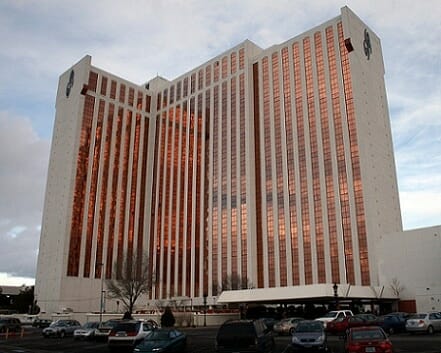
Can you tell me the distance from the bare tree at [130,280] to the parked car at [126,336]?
51831 millimetres

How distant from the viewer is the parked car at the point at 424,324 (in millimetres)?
33312

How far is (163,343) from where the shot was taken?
20.7 metres

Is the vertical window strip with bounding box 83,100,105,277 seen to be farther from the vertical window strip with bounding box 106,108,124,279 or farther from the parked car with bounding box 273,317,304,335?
the parked car with bounding box 273,317,304,335

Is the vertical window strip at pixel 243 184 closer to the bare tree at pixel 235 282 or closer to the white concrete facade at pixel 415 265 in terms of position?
the bare tree at pixel 235 282

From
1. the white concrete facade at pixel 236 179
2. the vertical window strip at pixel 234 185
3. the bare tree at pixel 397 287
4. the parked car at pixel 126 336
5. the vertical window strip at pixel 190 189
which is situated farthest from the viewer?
the vertical window strip at pixel 190 189

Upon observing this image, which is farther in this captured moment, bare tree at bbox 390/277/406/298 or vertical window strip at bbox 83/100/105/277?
vertical window strip at bbox 83/100/105/277

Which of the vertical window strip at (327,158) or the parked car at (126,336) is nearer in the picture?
the parked car at (126,336)

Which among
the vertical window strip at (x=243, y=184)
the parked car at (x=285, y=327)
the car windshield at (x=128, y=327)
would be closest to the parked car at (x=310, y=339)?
the car windshield at (x=128, y=327)

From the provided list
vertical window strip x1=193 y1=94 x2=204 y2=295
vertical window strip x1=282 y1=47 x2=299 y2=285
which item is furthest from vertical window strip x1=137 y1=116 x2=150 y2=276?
vertical window strip x1=282 y1=47 x2=299 y2=285

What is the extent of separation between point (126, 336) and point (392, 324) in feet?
73.8

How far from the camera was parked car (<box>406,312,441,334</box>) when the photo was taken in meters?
33.3

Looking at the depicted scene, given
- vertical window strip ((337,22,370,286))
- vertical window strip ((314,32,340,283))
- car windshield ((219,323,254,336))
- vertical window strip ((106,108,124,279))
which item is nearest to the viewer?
car windshield ((219,323,254,336))

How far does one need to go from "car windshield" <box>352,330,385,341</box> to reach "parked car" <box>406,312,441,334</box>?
1795cm

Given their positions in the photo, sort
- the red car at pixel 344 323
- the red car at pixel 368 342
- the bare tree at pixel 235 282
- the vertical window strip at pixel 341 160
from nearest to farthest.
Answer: the red car at pixel 368 342, the red car at pixel 344 323, the vertical window strip at pixel 341 160, the bare tree at pixel 235 282
